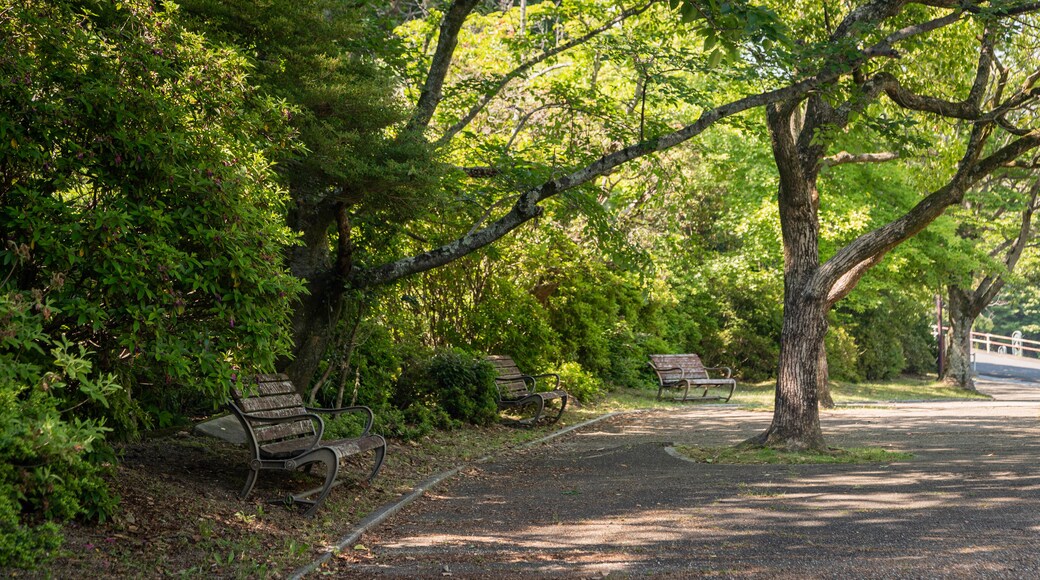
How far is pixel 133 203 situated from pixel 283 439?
3.04 metres

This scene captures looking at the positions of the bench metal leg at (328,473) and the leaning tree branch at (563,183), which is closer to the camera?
the bench metal leg at (328,473)

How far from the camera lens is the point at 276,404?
24.9ft

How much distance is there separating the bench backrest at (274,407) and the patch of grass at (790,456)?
461 centimetres

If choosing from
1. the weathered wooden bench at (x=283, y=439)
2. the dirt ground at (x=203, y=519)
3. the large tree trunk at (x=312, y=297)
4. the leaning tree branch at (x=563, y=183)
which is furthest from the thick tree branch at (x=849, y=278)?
the weathered wooden bench at (x=283, y=439)

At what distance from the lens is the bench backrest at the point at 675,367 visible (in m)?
20.5

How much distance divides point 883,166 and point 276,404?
1813 centimetres

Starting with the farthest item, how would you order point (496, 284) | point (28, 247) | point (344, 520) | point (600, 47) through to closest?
point (496, 284), point (600, 47), point (344, 520), point (28, 247)

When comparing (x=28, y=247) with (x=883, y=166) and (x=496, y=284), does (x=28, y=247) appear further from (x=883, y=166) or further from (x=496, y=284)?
(x=883, y=166)

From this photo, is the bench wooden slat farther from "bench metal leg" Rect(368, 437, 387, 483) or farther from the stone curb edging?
the stone curb edging

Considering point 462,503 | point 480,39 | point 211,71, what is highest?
point 480,39

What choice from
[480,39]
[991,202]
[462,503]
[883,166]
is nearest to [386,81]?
[462,503]

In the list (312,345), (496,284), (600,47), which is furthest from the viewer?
(496,284)

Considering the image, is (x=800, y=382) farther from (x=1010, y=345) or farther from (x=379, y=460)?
(x=1010, y=345)

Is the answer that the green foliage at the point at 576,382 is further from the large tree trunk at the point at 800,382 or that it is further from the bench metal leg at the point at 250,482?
the bench metal leg at the point at 250,482
